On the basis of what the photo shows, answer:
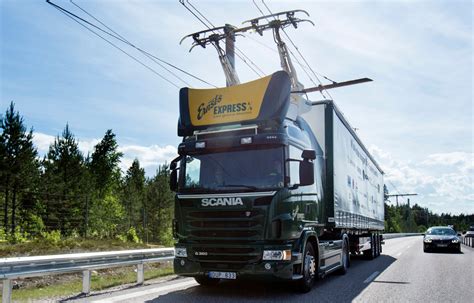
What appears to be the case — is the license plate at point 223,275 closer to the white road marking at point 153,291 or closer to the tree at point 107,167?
the white road marking at point 153,291

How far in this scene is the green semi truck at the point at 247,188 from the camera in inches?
292

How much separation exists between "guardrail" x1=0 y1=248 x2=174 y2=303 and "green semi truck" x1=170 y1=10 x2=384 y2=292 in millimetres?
1543

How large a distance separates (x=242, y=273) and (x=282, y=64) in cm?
1476

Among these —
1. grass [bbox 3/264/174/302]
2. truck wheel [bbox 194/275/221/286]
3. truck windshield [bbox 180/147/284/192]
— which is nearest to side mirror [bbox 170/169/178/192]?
truck windshield [bbox 180/147/284/192]

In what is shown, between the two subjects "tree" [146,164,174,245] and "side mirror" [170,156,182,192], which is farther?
"tree" [146,164,174,245]

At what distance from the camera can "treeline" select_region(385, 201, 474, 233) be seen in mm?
110531

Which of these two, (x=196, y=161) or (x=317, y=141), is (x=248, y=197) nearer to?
(x=196, y=161)

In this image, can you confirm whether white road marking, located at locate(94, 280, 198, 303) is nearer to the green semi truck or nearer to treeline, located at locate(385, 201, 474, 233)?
the green semi truck

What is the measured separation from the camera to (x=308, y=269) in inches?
326

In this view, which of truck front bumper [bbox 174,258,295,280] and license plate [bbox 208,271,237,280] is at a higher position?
truck front bumper [bbox 174,258,295,280]

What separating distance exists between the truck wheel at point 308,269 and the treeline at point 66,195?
556 inches

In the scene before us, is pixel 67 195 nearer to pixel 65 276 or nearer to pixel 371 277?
pixel 65 276

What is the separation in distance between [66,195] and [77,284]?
648 inches

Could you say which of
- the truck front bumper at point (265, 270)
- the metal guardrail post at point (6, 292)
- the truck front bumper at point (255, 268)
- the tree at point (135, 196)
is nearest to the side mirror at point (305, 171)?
the truck front bumper at point (255, 268)
